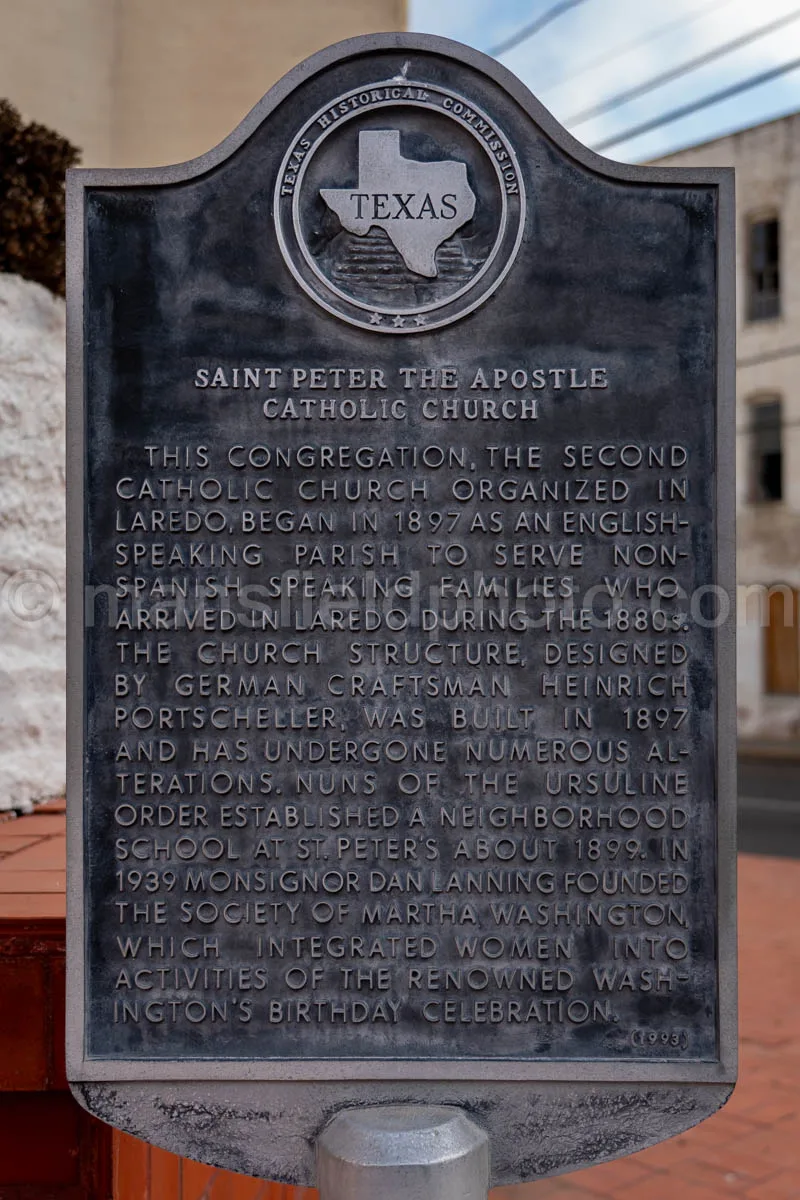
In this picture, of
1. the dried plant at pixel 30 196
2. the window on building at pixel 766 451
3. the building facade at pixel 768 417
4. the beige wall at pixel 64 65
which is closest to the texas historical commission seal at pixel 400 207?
the dried plant at pixel 30 196

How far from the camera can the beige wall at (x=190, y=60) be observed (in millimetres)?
5059

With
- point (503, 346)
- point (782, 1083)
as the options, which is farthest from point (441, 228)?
point (782, 1083)

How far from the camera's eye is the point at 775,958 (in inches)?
243

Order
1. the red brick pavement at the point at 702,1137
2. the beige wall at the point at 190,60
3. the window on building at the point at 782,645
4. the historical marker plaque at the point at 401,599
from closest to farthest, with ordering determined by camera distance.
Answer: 1. the historical marker plaque at the point at 401,599
2. the red brick pavement at the point at 702,1137
3. the beige wall at the point at 190,60
4. the window on building at the point at 782,645

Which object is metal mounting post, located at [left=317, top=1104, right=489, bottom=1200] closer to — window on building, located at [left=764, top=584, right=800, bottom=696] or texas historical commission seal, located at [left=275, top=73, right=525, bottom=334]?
texas historical commission seal, located at [left=275, top=73, right=525, bottom=334]

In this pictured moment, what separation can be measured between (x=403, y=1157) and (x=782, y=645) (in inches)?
745

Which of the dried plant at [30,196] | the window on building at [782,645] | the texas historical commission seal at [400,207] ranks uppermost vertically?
the dried plant at [30,196]

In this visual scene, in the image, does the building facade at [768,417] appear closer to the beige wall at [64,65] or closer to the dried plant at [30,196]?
the beige wall at [64,65]

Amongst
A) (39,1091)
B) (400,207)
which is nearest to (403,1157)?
(39,1091)

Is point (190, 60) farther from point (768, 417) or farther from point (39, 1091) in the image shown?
point (768, 417)

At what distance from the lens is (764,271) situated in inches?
770

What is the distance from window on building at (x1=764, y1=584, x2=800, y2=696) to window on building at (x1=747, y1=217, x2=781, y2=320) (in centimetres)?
501

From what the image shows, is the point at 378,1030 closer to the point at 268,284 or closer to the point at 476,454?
the point at 476,454

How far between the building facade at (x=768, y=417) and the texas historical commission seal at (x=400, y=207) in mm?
17754
